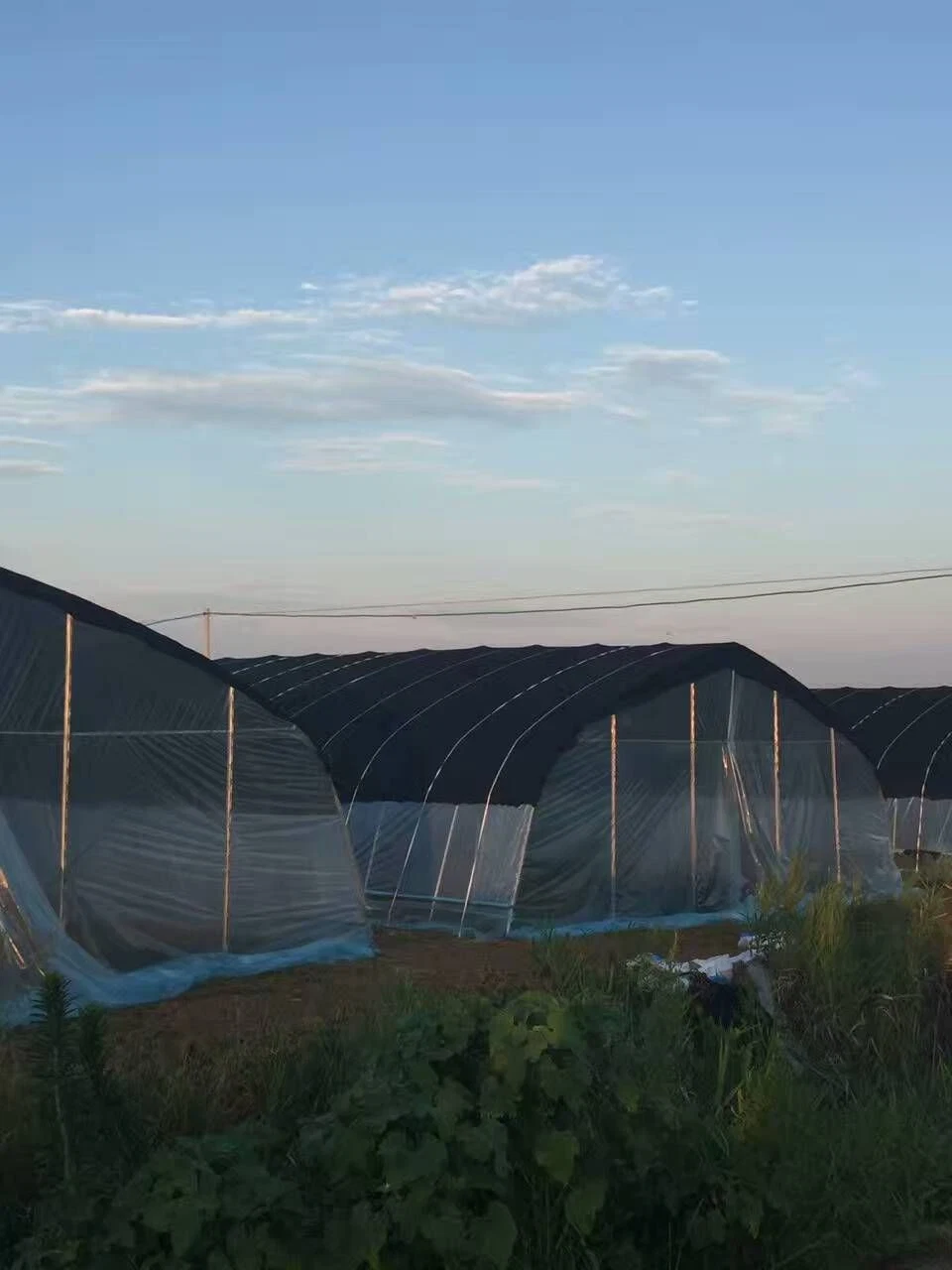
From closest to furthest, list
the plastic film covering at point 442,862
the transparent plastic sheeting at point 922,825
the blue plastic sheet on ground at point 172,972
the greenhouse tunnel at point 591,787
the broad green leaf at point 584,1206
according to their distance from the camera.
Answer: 1. the broad green leaf at point 584,1206
2. the blue plastic sheet on ground at point 172,972
3. the plastic film covering at point 442,862
4. the greenhouse tunnel at point 591,787
5. the transparent plastic sheeting at point 922,825

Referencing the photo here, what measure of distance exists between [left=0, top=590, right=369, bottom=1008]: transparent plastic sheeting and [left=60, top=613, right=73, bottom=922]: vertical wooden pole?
0.05 feet

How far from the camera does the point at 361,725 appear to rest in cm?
2272

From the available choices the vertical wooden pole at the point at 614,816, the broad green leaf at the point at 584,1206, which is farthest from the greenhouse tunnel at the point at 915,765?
the broad green leaf at the point at 584,1206

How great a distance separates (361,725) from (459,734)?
2.08 m

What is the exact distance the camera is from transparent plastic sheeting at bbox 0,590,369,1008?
1403cm

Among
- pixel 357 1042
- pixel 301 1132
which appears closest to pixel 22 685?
pixel 357 1042

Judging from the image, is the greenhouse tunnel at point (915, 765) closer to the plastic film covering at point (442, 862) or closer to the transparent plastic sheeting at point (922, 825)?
the transparent plastic sheeting at point (922, 825)

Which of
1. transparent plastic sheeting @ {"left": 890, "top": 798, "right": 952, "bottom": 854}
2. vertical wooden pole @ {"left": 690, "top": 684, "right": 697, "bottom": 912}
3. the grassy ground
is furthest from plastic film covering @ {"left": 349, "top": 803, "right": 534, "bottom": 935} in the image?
transparent plastic sheeting @ {"left": 890, "top": 798, "right": 952, "bottom": 854}

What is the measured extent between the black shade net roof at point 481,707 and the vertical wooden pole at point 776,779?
0.34 m

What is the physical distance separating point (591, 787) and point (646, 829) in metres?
1.15

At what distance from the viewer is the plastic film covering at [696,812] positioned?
19.5 metres

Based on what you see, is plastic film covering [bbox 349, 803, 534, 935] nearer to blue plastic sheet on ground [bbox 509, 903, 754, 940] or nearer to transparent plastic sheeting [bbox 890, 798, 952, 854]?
blue plastic sheet on ground [bbox 509, 903, 754, 940]

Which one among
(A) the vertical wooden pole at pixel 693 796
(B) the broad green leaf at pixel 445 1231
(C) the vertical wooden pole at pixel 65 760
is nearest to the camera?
(B) the broad green leaf at pixel 445 1231

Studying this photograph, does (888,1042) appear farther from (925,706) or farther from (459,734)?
(925,706)
